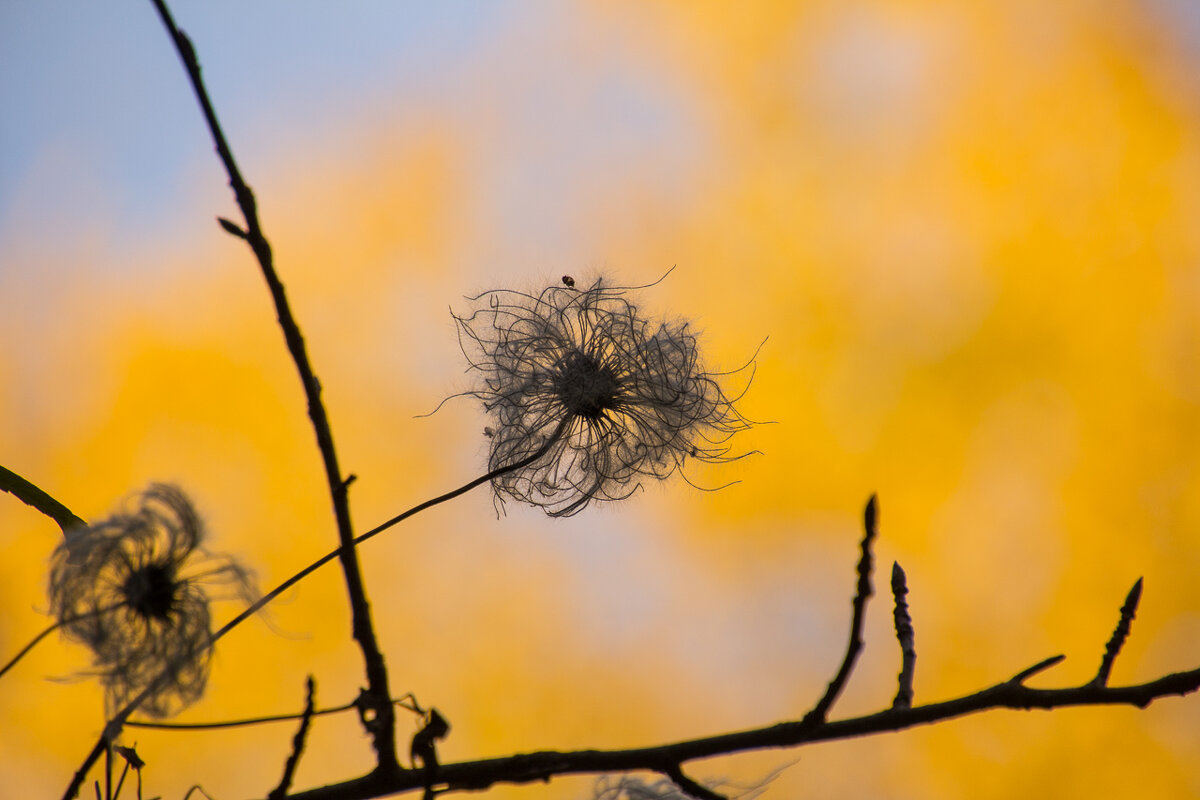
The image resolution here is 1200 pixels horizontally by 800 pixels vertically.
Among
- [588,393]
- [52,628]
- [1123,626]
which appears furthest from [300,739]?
[588,393]

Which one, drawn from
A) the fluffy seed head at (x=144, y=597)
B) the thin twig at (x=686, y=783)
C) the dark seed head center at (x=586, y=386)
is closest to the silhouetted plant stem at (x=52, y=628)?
the fluffy seed head at (x=144, y=597)

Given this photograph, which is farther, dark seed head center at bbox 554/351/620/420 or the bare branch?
dark seed head center at bbox 554/351/620/420

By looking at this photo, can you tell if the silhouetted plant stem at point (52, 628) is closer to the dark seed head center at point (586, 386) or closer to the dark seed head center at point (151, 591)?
the dark seed head center at point (151, 591)

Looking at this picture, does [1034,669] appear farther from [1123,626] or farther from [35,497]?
[35,497]

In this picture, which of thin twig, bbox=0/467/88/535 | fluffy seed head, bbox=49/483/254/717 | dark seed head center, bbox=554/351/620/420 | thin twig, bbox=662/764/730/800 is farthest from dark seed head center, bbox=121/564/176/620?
dark seed head center, bbox=554/351/620/420

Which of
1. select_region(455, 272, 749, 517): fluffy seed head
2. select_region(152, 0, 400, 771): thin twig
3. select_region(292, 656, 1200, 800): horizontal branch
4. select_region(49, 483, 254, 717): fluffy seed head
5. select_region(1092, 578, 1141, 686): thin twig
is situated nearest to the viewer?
select_region(152, 0, 400, 771): thin twig

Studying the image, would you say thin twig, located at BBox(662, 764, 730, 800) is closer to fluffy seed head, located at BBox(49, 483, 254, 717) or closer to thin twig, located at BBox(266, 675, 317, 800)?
thin twig, located at BBox(266, 675, 317, 800)
